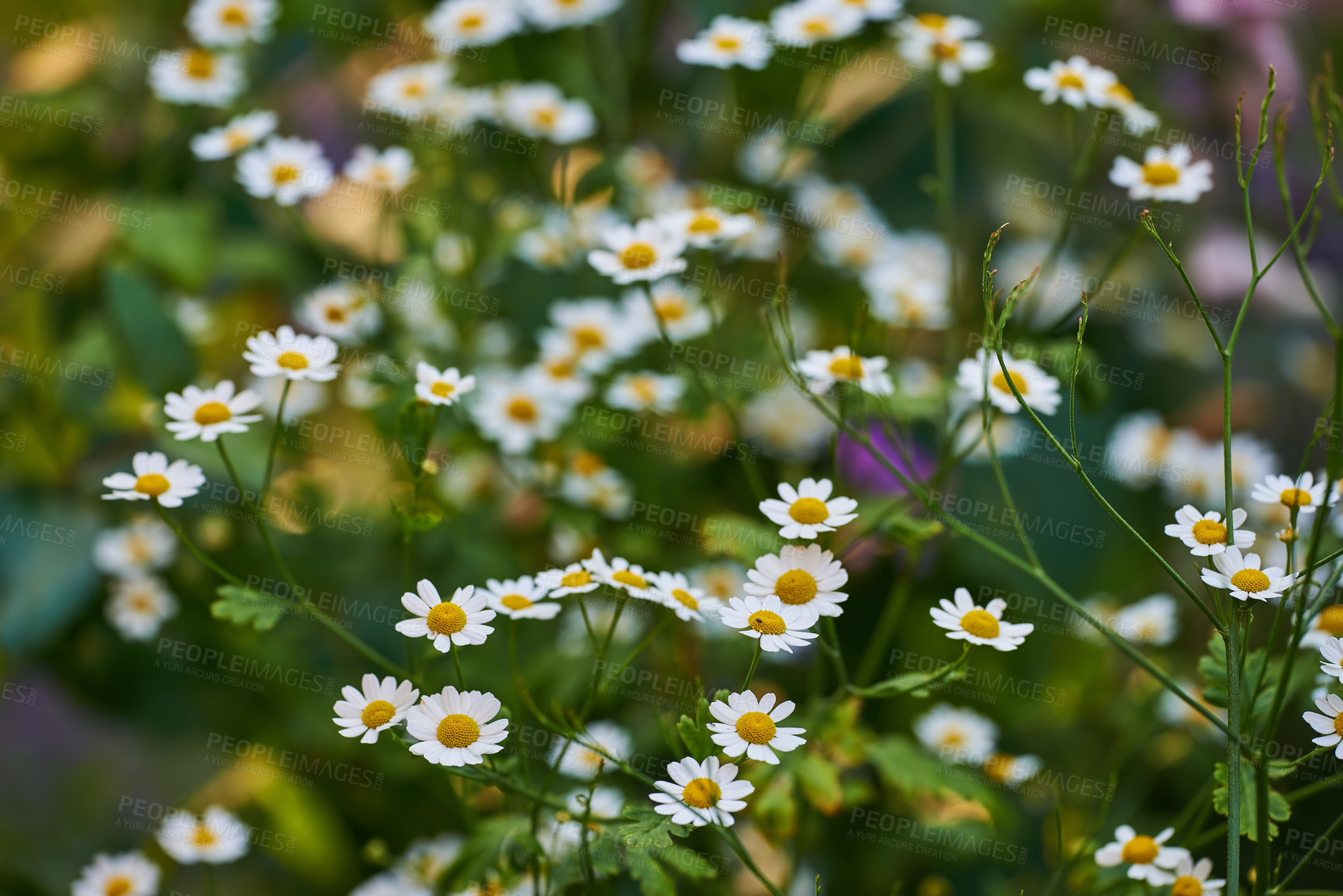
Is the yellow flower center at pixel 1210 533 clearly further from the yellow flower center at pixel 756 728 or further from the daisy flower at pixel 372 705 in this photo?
the daisy flower at pixel 372 705

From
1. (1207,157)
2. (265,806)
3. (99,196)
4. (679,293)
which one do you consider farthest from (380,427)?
(1207,157)

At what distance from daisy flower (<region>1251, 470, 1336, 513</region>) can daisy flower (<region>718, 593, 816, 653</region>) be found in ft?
0.78

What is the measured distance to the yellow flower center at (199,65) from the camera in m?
1.10

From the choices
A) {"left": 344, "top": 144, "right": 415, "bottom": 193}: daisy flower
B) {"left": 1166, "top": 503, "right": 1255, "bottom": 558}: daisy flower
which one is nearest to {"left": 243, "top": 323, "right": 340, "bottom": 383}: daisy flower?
{"left": 344, "top": 144, "right": 415, "bottom": 193}: daisy flower

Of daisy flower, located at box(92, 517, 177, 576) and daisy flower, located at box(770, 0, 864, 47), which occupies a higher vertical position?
daisy flower, located at box(770, 0, 864, 47)

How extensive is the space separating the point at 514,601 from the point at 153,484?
0.22 m

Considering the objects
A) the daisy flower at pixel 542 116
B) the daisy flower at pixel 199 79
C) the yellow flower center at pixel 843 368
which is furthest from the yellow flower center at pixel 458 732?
the daisy flower at pixel 199 79

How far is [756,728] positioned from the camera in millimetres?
508

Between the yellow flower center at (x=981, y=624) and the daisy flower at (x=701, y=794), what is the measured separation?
0.49 ft

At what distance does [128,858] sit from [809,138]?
86 cm

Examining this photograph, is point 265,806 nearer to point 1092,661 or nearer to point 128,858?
point 128,858

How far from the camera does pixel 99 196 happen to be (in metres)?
1.24

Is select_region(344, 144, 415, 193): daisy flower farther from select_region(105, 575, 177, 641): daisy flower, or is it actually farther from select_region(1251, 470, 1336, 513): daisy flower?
select_region(1251, 470, 1336, 513): daisy flower

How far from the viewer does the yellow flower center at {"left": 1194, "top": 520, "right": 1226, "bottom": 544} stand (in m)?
0.54
